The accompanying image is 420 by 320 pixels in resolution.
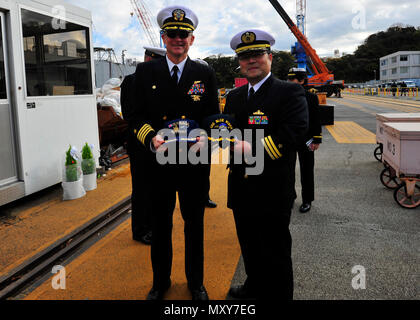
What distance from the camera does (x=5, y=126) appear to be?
4.70 meters

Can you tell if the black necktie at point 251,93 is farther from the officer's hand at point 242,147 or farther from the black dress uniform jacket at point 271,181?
the officer's hand at point 242,147

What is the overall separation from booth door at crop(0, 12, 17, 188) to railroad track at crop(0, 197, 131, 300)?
4.61 feet

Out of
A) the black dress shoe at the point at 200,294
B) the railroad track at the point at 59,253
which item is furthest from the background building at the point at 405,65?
the black dress shoe at the point at 200,294

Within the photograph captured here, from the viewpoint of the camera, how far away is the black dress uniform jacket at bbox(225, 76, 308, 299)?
226 centimetres

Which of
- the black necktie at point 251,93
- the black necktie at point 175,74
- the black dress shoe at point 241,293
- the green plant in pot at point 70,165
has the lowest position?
the black dress shoe at point 241,293

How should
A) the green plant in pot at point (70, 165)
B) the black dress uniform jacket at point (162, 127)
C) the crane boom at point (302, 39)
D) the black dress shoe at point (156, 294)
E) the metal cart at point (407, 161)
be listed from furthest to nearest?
the crane boom at point (302, 39)
the green plant in pot at point (70, 165)
the metal cart at point (407, 161)
the black dress shoe at point (156, 294)
the black dress uniform jacket at point (162, 127)

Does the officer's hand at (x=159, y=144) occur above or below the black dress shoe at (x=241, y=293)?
above

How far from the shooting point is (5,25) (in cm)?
464

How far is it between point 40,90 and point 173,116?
358 cm

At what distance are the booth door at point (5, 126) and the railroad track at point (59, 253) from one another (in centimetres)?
140

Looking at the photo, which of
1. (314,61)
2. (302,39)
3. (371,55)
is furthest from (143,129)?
(371,55)

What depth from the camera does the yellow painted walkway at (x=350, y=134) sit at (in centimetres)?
1096
